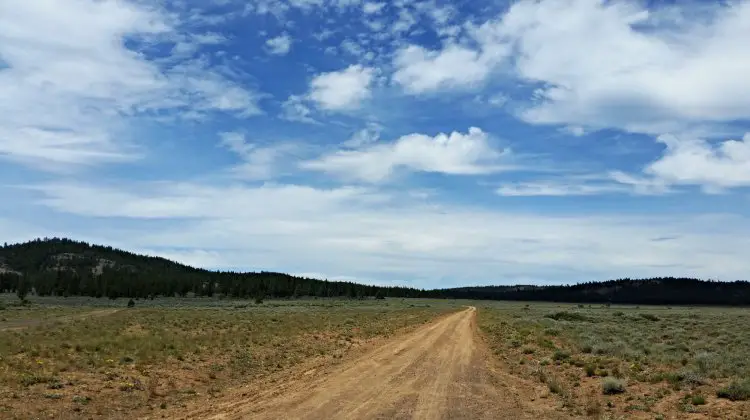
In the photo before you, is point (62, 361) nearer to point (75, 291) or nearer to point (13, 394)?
point (13, 394)

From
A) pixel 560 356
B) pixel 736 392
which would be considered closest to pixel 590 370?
pixel 560 356

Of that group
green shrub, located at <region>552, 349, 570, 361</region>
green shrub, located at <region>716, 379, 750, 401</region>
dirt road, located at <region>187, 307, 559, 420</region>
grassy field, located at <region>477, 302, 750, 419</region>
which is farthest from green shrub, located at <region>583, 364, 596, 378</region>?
green shrub, located at <region>716, 379, 750, 401</region>

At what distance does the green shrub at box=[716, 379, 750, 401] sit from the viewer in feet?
47.9

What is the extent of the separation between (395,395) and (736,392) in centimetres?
895

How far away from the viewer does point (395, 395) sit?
1639 cm

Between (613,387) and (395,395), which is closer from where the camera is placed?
(395,395)

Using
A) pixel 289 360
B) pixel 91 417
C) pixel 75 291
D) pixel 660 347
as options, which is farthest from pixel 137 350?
pixel 75 291

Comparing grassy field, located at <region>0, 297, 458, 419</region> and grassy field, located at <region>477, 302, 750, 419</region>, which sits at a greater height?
grassy field, located at <region>477, 302, 750, 419</region>

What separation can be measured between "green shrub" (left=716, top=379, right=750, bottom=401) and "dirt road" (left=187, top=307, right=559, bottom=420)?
14.7ft

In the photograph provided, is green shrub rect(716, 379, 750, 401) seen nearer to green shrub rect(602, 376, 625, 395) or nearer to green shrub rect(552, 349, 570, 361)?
green shrub rect(602, 376, 625, 395)

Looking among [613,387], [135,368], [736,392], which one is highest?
[736,392]

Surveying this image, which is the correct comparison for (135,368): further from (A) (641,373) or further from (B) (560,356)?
(A) (641,373)

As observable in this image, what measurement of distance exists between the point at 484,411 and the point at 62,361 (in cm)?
1622

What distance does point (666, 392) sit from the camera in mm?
16047
